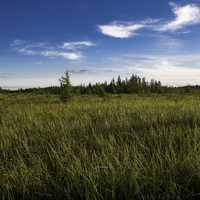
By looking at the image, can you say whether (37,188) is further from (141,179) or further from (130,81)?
(130,81)

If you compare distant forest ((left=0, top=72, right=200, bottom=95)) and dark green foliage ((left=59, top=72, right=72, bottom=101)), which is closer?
dark green foliage ((left=59, top=72, right=72, bottom=101))

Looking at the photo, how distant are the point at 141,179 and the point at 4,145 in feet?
8.33

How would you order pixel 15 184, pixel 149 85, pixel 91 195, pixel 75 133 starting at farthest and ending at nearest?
pixel 149 85 → pixel 75 133 → pixel 15 184 → pixel 91 195

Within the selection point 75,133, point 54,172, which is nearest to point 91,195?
point 54,172

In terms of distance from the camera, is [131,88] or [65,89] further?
[131,88]

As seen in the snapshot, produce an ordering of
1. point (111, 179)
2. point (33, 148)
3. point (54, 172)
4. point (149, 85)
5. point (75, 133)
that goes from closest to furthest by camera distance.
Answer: point (111, 179) < point (54, 172) < point (33, 148) < point (75, 133) < point (149, 85)

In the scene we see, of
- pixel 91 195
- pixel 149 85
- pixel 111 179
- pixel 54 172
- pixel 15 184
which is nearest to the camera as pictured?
pixel 91 195

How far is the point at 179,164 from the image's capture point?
2809mm

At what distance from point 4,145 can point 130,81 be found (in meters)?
115

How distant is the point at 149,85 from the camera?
385 feet

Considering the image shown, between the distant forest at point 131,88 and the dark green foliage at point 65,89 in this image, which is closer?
the dark green foliage at point 65,89

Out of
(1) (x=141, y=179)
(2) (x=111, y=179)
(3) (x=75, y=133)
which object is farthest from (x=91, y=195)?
(3) (x=75, y=133)

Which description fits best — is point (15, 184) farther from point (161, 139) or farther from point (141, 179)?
point (161, 139)

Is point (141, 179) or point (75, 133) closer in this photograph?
point (141, 179)
